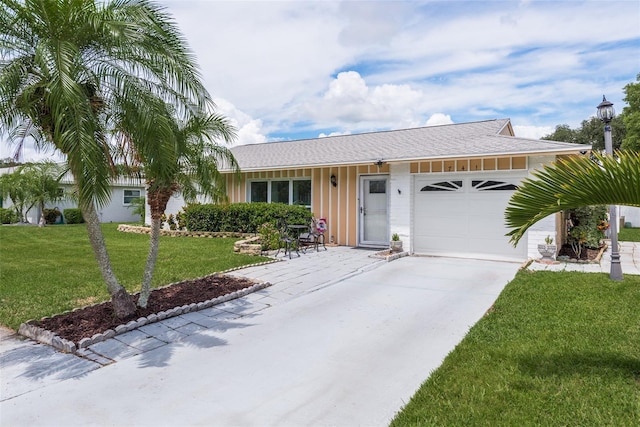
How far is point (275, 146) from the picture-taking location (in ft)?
59.8

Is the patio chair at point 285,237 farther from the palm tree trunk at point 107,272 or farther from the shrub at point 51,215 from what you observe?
the shrub at point 51,215

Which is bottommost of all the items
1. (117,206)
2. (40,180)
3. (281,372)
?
(281,372)

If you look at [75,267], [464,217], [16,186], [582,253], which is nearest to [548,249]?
[582,253]

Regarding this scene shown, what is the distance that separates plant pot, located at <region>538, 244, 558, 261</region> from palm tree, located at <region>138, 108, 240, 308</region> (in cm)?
737

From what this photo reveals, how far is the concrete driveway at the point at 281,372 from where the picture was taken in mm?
3070

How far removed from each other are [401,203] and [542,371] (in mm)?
7609

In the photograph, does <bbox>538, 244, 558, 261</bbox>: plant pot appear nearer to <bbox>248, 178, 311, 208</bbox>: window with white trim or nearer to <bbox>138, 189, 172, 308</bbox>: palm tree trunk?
<bbox>248, 178, 311, 208</bbox>: window with white trim

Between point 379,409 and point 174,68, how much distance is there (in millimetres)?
4716

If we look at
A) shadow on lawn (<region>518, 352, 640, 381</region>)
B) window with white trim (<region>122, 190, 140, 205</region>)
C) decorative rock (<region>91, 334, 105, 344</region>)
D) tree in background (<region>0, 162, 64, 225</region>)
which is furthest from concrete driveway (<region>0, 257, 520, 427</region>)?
window with white trim (<region>122, 190, 140, 205</region>)

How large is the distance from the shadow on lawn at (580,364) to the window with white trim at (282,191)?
998 cm

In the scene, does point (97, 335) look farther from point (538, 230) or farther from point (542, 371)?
point (538, 230)

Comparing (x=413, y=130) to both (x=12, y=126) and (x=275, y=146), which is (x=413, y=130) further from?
(x=12, y=126)

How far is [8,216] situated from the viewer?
23.5m

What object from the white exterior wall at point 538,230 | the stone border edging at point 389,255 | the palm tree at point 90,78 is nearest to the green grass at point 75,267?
the palm tree at point 90,78
